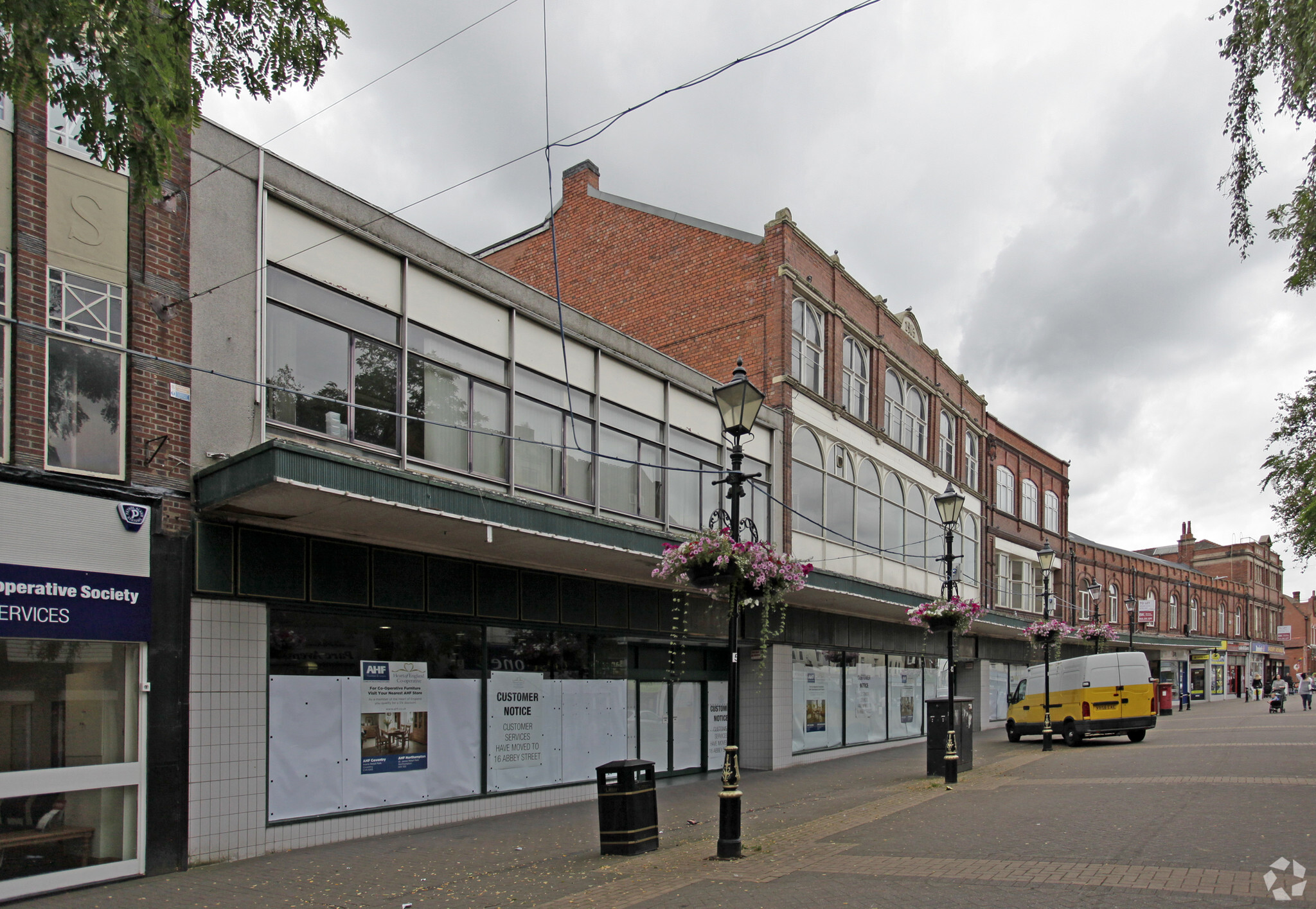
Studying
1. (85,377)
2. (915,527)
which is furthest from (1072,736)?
(85,377)

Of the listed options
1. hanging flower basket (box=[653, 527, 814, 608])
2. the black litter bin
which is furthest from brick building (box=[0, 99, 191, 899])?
hanging flower basket (box=[653, 527, 814, 608])

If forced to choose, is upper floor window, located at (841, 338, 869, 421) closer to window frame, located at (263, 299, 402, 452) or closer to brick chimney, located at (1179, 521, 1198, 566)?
window frame, located at (263, 299, 402, 452)

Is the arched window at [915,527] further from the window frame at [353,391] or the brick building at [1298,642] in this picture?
the brick building at [1298,642]

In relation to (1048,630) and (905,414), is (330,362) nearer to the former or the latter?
(1048,630)

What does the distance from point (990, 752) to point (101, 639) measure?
21.7 metres

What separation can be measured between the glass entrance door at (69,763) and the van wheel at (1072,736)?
79.1 feet

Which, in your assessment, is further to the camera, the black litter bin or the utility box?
the utility box

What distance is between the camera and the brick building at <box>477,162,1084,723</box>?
78.7 ft

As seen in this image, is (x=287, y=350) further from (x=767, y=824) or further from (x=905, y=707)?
(x=905, y=707)

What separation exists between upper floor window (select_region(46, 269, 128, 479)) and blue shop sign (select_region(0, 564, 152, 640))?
105cm

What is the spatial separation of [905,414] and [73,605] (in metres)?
25.6

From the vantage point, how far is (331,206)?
12.8 m

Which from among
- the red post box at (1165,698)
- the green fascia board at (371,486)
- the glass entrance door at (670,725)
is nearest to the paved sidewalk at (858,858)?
the glass entrance door at (670,725)

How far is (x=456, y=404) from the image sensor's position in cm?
1436
